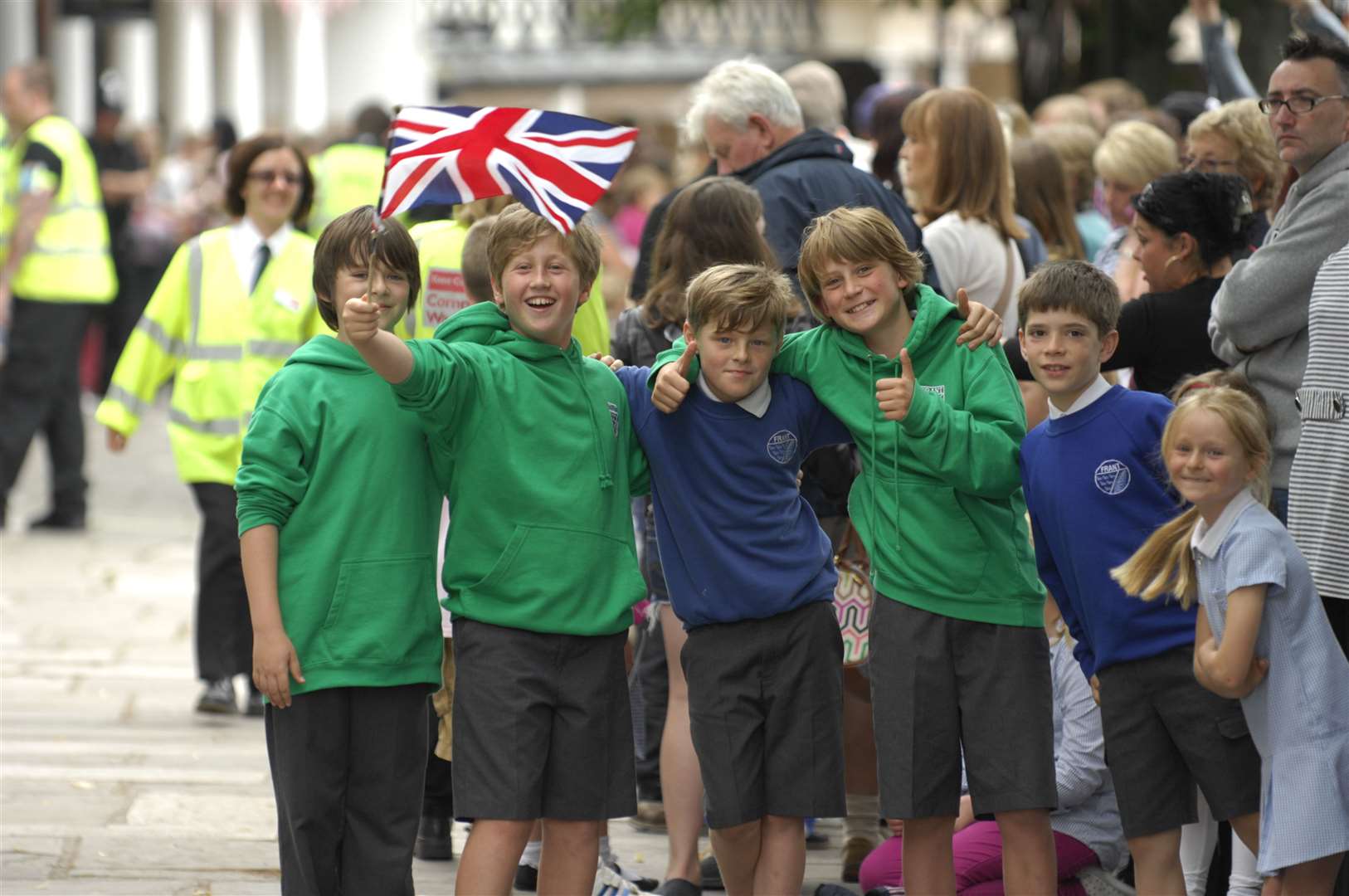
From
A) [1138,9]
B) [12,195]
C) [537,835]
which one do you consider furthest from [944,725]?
[1138,9]

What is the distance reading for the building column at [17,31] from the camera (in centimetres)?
2381

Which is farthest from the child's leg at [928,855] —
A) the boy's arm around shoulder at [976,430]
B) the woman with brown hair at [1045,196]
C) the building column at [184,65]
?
the building column at [184,65]

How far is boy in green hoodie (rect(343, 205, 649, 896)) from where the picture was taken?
454 cm

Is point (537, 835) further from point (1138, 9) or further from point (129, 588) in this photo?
point (1138, 9)

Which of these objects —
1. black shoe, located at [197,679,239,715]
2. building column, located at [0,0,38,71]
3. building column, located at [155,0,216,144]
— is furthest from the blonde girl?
building column, located at [155,0,216,144]

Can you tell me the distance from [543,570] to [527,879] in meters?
1.48

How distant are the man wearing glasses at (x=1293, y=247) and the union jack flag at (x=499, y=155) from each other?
154 centimetres

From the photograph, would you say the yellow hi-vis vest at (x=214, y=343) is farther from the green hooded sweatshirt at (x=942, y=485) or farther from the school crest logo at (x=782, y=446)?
the school crest logo at (x=782, y=446)

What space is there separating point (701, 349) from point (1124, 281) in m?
2.29

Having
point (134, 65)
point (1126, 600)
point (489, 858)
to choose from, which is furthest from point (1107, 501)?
point (134, 65)

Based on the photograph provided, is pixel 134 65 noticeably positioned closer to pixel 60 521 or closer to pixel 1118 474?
pixel 60 521

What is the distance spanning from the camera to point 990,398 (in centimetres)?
474

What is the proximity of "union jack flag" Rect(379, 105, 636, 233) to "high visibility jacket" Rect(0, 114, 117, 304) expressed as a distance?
790 cm

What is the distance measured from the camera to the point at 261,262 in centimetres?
781
